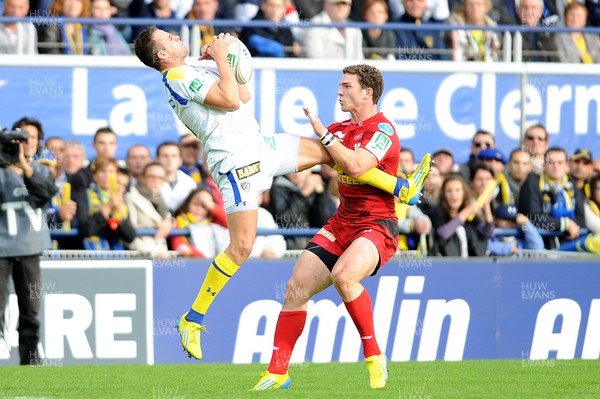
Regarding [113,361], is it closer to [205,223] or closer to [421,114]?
[205,223]

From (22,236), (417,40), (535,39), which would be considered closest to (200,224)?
(22,236)

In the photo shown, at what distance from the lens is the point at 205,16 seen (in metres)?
15.7

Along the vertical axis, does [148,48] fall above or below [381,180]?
above

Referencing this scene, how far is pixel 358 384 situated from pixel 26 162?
14.1 ft

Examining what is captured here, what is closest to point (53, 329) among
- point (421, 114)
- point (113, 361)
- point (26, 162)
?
point (113, 361)

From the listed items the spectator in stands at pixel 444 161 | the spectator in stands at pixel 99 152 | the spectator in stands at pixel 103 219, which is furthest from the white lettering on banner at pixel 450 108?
the spectator in stands at pixel 103 219

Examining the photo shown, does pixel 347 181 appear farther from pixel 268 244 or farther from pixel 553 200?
pixel 553 200

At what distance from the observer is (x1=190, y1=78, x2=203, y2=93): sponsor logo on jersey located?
9.12 m

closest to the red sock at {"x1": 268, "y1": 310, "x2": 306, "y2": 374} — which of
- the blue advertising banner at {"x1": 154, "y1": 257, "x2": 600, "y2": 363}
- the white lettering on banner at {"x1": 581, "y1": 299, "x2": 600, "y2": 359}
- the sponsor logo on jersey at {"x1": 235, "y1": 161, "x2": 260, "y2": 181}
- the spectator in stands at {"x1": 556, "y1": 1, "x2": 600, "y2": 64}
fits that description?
the sponsor logo on jersey at {"x1": 235, "y1": 161, "x2": 260, "y2": 181}

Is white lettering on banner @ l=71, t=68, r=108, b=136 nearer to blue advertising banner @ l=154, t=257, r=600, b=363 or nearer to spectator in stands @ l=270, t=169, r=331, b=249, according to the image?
spectator in stands @ l=270, t=169, r=331, b=249

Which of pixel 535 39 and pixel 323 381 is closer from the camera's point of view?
pixel 323 381

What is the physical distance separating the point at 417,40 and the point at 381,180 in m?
7.49

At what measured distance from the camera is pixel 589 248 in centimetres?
1453

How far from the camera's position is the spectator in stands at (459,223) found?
13.9 metres
